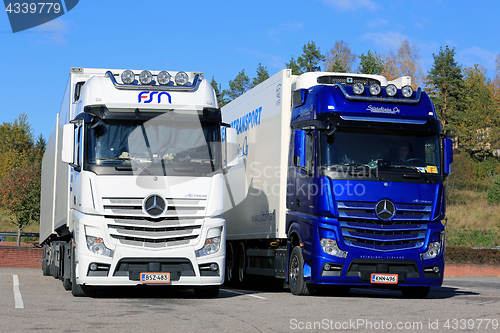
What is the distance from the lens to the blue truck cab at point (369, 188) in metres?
11.4

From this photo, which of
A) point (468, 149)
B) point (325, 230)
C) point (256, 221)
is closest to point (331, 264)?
point (325, 230)

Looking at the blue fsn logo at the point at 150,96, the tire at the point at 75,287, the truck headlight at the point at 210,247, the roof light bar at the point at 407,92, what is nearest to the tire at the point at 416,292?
the roof light bar at the point at 407,92

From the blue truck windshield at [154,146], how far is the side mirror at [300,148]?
5.32 ft

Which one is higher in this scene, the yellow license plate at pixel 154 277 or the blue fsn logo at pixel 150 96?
the blue fsn logo at pixel 150 96

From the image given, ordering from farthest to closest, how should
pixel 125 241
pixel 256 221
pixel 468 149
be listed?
pixel 468 149 < pixel 256 221 < pixel 125 241

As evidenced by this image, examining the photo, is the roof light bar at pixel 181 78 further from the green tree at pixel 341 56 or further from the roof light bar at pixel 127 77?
the green tree at pixel 341 56

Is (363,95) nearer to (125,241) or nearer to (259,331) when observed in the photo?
(125,241)

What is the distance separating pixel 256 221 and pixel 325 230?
359 centimetres

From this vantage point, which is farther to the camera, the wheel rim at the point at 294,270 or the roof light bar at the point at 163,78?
the wheel rim at the point at 294,270

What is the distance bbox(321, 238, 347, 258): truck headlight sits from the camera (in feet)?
37.5

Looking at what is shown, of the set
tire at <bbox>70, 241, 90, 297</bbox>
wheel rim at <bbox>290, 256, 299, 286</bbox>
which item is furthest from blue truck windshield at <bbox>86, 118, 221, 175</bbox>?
wheel rim at <bbox>290, 256, 299, 286</bbox>

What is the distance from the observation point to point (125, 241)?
34.9 ft

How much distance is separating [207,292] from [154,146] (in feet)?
9.53

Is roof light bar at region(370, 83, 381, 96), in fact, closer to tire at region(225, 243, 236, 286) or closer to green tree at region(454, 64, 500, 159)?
tire at region(225, 243, 236, 286)
